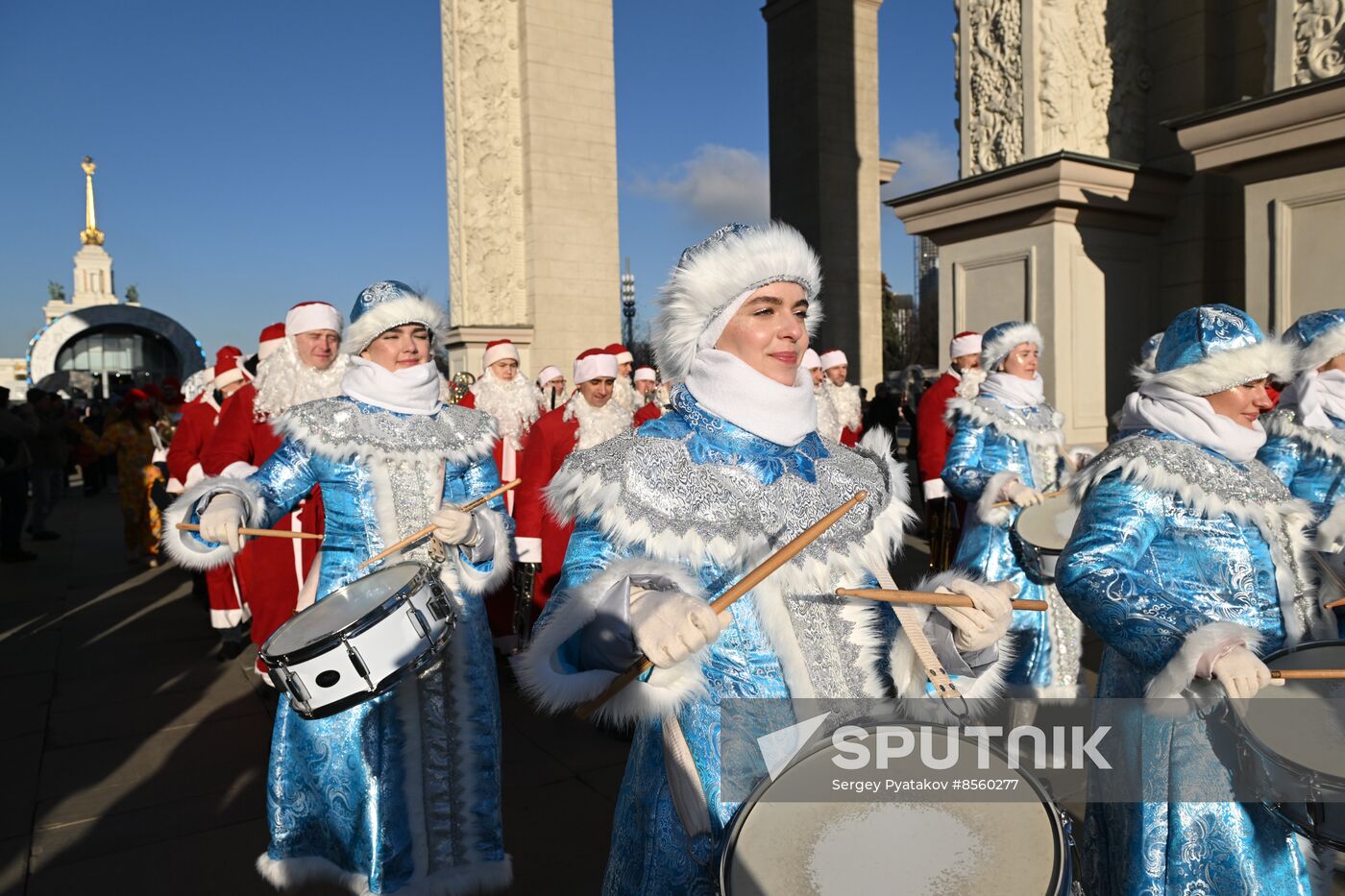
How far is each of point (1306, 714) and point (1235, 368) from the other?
3.07 feet

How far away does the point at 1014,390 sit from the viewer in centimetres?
517

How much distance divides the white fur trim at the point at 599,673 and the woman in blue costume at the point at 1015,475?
3.10 metres

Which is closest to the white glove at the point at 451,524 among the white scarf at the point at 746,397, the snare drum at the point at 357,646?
the snare drum at the point at 357,646

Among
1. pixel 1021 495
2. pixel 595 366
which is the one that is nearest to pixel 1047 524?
pixel 1021 495

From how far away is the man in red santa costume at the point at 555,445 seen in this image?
5879 millimetres

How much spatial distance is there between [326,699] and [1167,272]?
318 inches

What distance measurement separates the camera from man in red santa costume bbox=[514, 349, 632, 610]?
588cm

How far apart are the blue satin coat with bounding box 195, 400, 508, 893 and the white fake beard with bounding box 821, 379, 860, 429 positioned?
6.84 m

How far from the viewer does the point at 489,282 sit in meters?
14.5

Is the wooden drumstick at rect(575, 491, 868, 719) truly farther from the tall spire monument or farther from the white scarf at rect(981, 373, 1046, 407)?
the tall spire monument

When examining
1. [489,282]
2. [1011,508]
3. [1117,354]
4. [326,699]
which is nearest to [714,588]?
[326,699]

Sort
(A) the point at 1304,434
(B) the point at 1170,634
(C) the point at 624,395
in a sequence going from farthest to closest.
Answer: (C) the point at 624,395
(A) the point at 1304,434
(B) the point at 1170,634

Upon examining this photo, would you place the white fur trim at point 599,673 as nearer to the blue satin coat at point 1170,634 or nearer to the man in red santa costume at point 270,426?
the blue satin coat at point 1170,634

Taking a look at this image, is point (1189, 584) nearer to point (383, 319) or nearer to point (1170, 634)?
point (1170, 634)
